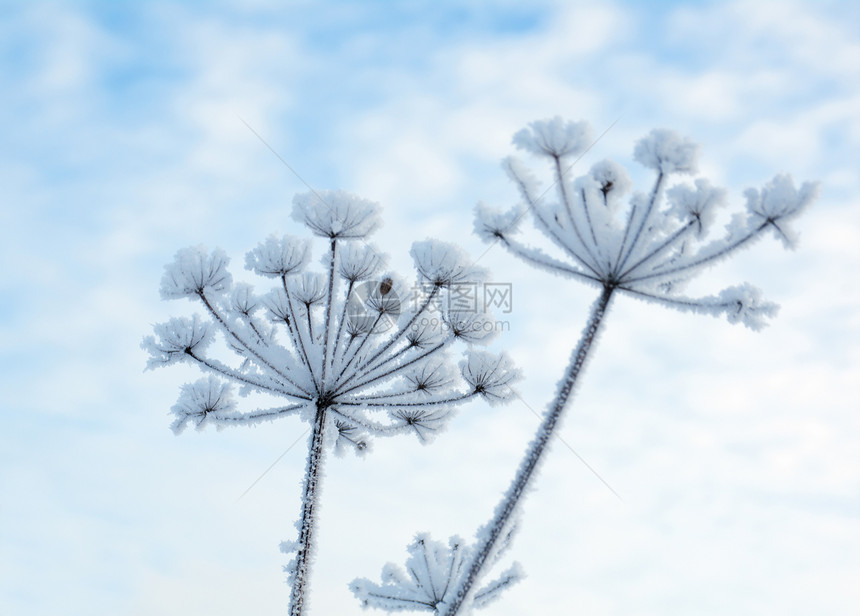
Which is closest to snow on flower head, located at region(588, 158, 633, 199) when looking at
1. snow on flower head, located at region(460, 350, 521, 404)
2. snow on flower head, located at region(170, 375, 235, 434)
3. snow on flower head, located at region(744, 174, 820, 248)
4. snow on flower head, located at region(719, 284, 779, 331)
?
snow on flower head, located at region(744, 174, 820, 248)

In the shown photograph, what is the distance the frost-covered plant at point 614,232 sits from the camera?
5.36 m

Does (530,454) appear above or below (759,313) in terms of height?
below

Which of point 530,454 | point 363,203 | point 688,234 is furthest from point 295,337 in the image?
point 688,234

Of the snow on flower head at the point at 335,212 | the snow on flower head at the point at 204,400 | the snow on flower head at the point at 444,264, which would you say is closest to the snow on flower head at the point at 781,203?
the snow on flower head at the point at 444,264

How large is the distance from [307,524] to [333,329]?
2275mm

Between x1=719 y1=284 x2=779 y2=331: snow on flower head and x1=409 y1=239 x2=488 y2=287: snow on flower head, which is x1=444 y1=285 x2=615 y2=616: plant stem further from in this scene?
x1=409 y1=239 x2=488 y2=287: snow on flower head

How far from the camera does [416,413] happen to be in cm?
949

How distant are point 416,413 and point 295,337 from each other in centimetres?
231

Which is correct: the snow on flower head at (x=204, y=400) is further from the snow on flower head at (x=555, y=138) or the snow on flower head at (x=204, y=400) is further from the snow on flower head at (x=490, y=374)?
the snow on flower head at (x=555, y=138)

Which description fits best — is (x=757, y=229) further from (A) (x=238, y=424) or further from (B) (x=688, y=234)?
(A) (x=238, y=424)

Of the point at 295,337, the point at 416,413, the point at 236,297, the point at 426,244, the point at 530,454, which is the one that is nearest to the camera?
the point at 530,454

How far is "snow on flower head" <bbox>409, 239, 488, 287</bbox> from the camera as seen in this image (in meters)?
7.52

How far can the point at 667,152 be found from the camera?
5.50 m

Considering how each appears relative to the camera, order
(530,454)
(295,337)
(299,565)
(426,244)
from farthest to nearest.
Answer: (295,337) < (426,244) < (299,565) < (530,454)
